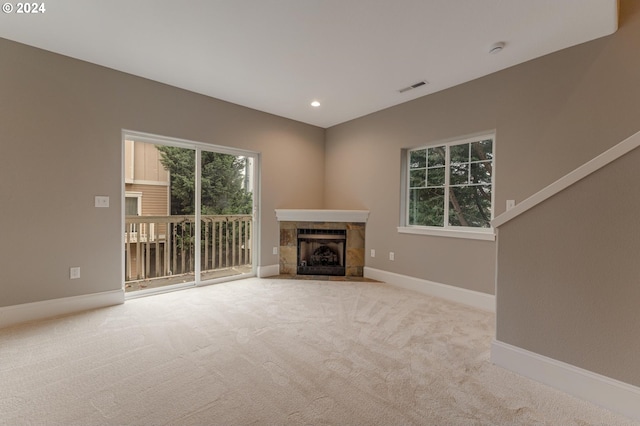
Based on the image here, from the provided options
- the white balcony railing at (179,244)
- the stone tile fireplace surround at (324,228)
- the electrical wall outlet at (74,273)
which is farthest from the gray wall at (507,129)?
the electrical wall outlet at (74,273)

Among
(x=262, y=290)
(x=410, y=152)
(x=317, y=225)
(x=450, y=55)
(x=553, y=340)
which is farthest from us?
(x=317, y=225)

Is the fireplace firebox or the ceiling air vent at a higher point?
the ceiling air vent

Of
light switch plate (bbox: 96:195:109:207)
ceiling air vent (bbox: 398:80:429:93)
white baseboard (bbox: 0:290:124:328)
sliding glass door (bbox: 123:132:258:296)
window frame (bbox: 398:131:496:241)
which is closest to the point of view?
white baseboard (bbox: 0:290:124:328)

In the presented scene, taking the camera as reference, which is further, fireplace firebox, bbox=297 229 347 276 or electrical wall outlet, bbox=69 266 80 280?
fireplace firebox, bbox=297 229 347 276

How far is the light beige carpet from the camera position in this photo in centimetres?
153

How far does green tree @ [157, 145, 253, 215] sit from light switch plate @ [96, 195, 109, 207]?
0.75 meters

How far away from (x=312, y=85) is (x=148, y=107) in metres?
2.05

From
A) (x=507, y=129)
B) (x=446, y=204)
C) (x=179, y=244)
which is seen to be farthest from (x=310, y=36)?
(x=179, y=244)

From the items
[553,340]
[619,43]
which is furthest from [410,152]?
[553,340]

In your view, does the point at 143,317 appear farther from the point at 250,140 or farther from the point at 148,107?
the point at 250,140

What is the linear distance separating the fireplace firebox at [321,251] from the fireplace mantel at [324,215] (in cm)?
21

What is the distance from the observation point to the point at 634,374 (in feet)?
5.03

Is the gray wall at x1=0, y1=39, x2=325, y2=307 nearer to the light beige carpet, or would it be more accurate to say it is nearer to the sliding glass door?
the sliding glass door

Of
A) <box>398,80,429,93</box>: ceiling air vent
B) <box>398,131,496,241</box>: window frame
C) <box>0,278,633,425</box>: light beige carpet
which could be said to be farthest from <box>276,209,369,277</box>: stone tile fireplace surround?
<box>398,80,429,93</box>: ceiling air vent
